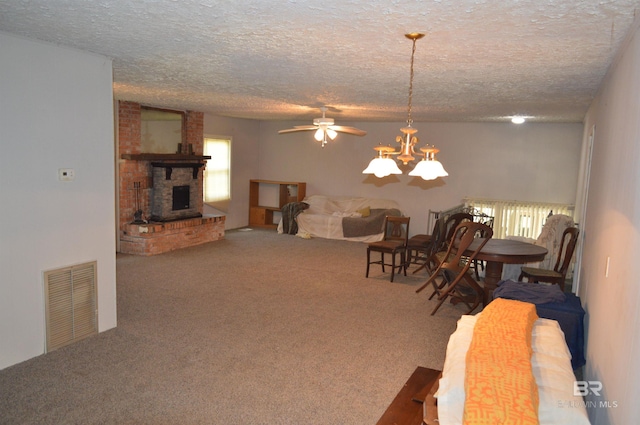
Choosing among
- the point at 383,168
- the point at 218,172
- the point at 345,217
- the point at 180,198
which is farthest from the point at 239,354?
the point at 218,172

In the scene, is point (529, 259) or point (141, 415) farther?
point (529, 259)

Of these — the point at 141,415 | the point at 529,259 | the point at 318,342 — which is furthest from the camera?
the point at 529,259

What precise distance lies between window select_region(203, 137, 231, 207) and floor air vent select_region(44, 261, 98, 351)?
5127 millimetres

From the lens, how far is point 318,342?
401 centimetres

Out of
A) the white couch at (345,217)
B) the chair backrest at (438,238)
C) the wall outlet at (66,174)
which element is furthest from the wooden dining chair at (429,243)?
the wall outlet at (66,174)

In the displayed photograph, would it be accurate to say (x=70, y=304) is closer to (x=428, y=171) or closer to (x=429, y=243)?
(x=428, y=171)

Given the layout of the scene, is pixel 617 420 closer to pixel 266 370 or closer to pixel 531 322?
pixel 531 322

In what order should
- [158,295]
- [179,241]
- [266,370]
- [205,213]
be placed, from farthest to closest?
[205,213]
[179,241]
[158,295]
[266,370]

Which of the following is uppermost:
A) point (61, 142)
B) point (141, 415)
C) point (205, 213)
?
point (61, 142)

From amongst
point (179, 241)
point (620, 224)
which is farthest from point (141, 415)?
point (179, 241)

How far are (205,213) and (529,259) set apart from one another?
583 cm

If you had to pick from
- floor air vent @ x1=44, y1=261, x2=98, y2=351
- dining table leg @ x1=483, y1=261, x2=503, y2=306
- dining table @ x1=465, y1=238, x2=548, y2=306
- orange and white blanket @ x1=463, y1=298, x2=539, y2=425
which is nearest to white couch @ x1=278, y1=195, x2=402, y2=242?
dining table @ x1=465, y1=238, x2=548, y2=306

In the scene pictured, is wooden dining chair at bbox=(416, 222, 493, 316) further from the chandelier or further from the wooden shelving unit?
the wooden shelving unit

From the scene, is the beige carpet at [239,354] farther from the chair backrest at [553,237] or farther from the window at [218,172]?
the window at [218,172]
